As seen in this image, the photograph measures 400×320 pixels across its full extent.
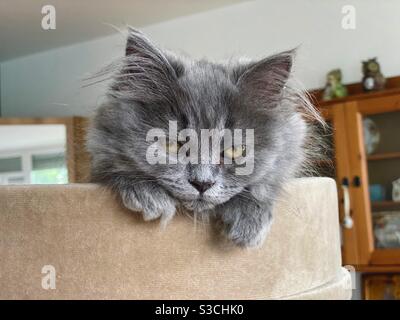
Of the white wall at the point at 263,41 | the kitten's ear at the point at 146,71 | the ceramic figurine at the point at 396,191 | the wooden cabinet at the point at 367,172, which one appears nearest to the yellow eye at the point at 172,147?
the kitten's ear at the point at 146,71

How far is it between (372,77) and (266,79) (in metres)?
2.06

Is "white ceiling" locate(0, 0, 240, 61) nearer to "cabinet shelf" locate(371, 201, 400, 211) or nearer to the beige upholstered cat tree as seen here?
"cabinet shelf" locate(371, 201, 400, 211)

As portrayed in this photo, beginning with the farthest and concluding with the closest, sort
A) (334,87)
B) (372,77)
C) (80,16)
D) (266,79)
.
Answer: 1. (80,16)
2. (334,87)
3. (372,77)
4. (266,79)

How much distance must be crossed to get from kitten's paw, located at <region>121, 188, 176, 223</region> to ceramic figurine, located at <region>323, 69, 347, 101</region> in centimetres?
231

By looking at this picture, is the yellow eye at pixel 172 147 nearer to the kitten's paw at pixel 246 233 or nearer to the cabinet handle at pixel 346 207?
the kitten's paw at pixel 246 233

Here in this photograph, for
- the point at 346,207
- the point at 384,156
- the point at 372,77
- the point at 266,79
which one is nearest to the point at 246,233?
the point at 266,79

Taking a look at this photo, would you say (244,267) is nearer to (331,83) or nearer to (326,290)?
(326,290)

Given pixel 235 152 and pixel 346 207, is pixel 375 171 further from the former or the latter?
pixel 235 152

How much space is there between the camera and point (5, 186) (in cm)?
89

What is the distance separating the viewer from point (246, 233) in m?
0.96

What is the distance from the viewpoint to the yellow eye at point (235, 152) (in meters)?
1.00

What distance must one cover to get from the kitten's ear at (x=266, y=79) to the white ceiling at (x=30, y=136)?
10.6ft

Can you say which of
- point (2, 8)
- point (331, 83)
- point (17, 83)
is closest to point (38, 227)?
point (331, 83)

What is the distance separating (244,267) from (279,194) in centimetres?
19
